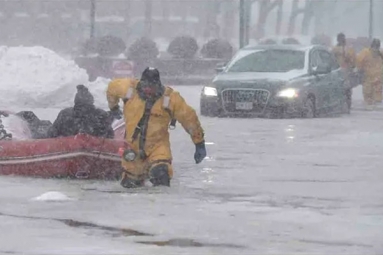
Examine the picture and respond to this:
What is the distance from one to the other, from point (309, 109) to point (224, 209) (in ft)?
43.3

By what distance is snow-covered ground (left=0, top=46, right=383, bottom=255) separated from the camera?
10.1 meters

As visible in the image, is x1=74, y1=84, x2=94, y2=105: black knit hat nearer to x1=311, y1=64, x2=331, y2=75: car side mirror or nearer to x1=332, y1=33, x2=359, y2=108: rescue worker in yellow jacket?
x1=311, y1=64, x2=331, y2=75: car side mirror

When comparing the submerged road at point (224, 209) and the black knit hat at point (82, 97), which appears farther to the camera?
the black knit hat at point (82, 97)

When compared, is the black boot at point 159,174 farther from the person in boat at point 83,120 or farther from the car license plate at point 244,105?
the car license plate at point 244,105

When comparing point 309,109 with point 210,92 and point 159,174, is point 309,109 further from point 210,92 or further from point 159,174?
point 159,174

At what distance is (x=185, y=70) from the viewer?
43375mm

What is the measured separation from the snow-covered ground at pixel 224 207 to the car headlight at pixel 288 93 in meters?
4.82

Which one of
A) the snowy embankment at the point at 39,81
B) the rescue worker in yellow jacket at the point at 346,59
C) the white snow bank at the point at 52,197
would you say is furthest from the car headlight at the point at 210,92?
the white snow bank at the point at 52,197

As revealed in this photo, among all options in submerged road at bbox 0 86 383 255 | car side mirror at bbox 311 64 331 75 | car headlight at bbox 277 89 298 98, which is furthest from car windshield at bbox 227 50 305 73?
submerged road at bbox 0 86 383 255

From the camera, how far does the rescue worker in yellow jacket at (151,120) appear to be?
534 inches

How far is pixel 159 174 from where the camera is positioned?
13648 millimetres

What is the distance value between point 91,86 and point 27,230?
19.2 m

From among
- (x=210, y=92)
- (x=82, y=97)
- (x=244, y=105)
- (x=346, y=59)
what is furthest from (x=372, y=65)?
(x=82, y=97)

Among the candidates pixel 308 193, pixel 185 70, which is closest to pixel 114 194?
pixel 308 193
